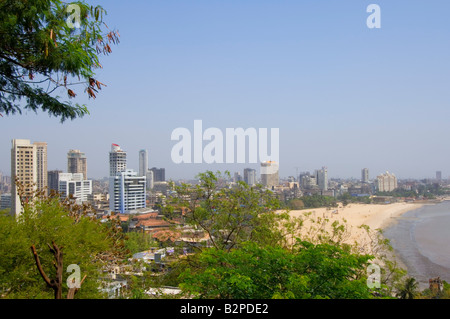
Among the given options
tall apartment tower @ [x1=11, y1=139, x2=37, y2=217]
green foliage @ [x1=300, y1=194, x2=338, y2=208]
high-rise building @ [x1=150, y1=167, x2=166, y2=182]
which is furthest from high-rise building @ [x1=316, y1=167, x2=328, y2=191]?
tall apartment tower @ [x1=11, y1=139, x2=37, y2=217]

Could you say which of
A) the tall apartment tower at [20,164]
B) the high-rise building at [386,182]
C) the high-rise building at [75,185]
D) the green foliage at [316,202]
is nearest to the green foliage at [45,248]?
the tall apartment tower at [20,164]

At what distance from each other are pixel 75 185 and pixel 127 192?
5010 millimetres

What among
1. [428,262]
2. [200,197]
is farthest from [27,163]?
[428,262]

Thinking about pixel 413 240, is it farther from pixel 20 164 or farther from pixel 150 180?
pixel 150 180

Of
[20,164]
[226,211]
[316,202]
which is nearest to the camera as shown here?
[226,211]

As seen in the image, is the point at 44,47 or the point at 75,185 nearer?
the point at 44,47

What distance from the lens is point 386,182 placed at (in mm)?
60719

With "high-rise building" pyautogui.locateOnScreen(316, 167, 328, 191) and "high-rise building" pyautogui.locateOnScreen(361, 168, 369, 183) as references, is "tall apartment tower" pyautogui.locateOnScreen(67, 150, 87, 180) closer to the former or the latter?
"high-rise building" pyautogui.locateOnScreen(316, 167, 328, 191)

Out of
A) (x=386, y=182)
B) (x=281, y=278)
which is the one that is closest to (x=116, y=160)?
(x=281, y=278)

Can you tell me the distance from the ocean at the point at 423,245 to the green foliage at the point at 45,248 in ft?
37.8

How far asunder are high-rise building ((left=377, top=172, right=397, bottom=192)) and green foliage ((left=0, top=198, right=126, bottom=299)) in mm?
63037

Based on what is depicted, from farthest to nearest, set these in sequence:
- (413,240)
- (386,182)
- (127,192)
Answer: (386,182), (127,192), (413,240)

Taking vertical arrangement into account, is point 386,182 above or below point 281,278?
below
